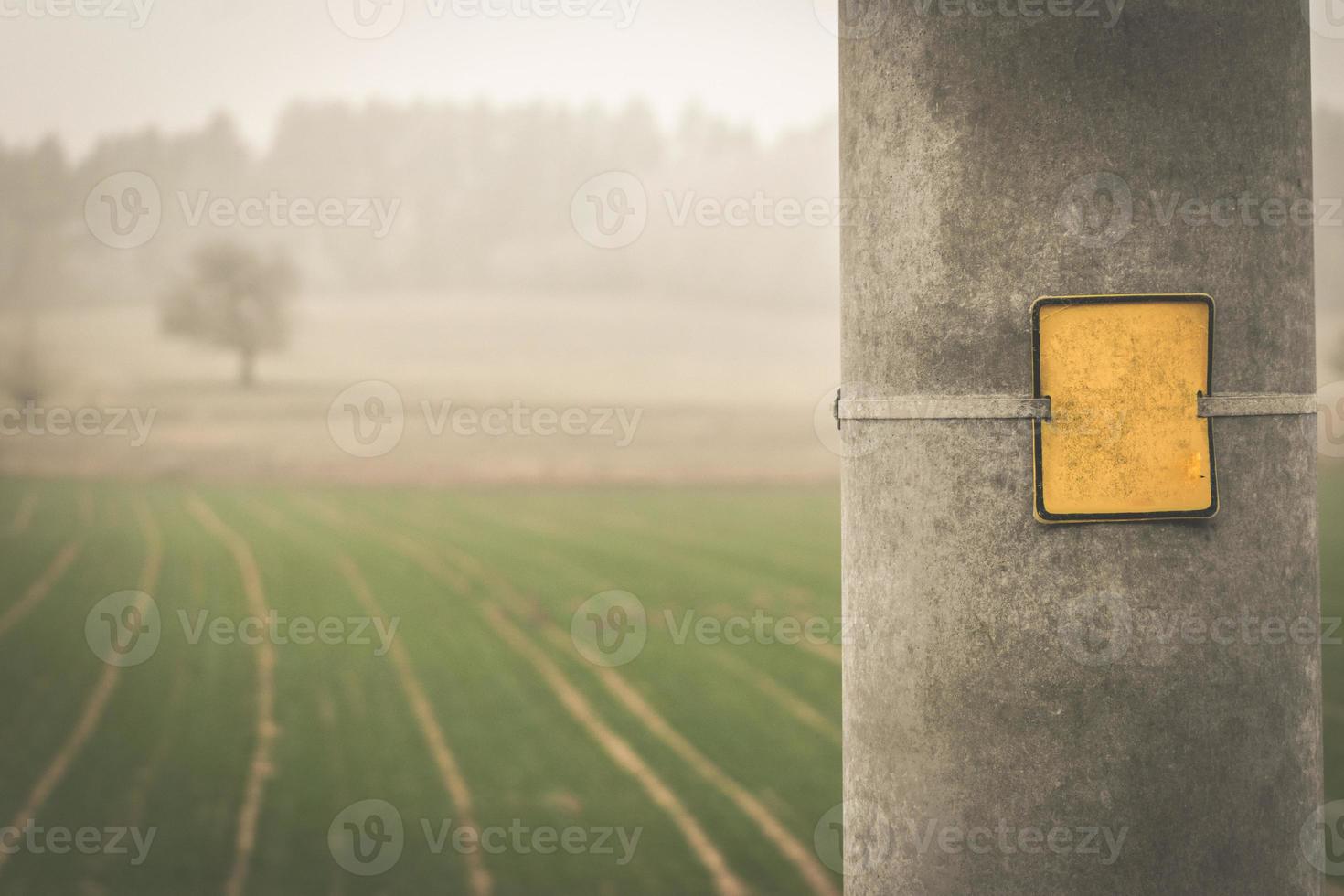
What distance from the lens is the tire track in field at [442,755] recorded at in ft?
22.3

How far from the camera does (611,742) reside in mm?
9594

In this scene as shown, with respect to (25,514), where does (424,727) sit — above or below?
below

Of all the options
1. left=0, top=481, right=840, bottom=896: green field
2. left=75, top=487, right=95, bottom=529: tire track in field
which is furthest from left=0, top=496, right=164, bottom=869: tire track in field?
left=75, top=487, right=95, bottom=529: tire track in field

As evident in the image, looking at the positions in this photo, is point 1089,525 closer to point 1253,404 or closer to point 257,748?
point 1253,404

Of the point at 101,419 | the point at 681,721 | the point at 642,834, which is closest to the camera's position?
the point at 642,834

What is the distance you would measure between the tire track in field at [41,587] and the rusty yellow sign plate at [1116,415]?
576 inches

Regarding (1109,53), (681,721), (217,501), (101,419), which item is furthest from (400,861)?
(101,419)

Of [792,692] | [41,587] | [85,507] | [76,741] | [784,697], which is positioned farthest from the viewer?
[85,507]

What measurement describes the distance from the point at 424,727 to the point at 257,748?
140 cm

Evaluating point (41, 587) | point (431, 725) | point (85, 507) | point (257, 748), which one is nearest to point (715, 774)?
point (431, 725)

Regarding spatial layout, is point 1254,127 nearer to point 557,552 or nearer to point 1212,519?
point 1212,519

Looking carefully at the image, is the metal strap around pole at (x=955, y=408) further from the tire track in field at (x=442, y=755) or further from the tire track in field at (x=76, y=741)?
the tire track in field at (x=76, y=741)

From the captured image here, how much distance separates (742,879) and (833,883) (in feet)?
1.76

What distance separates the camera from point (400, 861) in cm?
696
